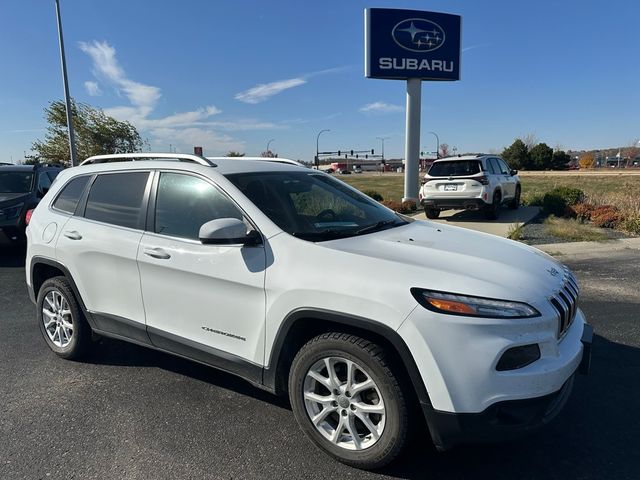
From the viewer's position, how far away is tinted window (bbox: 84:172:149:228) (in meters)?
3.58

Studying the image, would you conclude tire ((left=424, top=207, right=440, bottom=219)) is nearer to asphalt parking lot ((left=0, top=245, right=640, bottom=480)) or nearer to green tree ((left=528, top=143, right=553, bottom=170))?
asphalt parking lot ((left=0, top=245, right=640, bottom=480))

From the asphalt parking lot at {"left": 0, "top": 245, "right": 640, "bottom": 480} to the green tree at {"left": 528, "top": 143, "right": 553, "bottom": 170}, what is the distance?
247 ft

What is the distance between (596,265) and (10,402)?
800 centimetres

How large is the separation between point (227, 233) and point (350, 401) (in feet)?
3.81

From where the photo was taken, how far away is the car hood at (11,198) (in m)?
8.43

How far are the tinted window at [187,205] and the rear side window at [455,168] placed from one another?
10.3 metres

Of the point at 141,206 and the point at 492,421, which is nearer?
the point at 492,421

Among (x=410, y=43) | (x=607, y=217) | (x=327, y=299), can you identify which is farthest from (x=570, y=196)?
(x=327, y=299)

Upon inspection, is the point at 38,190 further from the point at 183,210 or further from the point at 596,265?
the point at 596,265

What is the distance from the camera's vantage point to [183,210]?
10.8ft

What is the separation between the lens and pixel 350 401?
2.62 meters

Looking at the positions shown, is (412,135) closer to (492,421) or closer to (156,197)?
(156,197)

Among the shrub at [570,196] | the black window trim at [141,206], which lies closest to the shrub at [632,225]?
the shrub at [570,196]

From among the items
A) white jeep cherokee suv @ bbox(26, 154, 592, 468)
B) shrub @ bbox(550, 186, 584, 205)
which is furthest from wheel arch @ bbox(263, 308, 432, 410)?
shrub @ bbox(550, 186, 584, 205)
